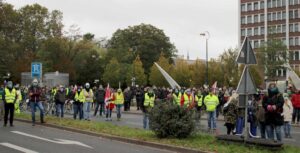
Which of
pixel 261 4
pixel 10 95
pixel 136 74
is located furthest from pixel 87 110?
pixel 261 4

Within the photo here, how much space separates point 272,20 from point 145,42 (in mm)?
31266

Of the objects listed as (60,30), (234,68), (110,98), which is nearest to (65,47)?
(60,30)

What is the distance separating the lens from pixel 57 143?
14078 millimetres

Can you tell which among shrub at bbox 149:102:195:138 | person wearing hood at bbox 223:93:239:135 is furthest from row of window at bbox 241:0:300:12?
shrub at bbox 149:102:195:138

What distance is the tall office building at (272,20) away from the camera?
105062 mm

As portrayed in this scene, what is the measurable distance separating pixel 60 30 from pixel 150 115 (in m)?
71.4

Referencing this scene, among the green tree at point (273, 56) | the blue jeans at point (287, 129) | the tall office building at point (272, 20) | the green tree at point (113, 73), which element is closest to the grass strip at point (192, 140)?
the blue jeans at point (287, 129)

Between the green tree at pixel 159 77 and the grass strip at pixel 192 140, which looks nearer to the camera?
the grass strip at pixel 192 140

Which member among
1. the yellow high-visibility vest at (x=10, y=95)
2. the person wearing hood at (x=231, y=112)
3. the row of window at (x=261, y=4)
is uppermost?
A: the row of window at (x=261, y=4)

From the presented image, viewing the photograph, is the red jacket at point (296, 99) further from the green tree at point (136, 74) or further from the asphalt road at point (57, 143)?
the green tree at point (136, 74)

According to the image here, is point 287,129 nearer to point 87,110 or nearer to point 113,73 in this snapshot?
point 87,110

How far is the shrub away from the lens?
1441 cm

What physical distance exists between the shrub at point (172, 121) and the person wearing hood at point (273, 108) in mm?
2256

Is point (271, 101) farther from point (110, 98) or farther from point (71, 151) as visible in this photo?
point (110, 98)
